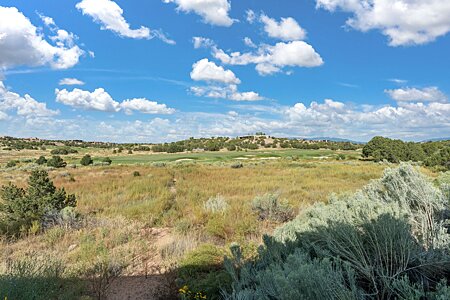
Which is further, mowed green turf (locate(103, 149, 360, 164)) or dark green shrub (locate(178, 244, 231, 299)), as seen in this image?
mowed green turf (locate(103, 149, 360, 164))

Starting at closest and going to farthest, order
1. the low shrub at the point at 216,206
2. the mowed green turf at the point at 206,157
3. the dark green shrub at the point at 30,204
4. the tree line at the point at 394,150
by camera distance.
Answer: the dark green shrub at the point at 30,204 < the low shrub at the point at 216,206 < the tree line at the point at 394,150 < the mowed green turf at the point at 206,157

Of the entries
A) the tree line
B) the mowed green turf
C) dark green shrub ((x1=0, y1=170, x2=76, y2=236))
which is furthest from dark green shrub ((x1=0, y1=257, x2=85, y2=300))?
the mowed green turf

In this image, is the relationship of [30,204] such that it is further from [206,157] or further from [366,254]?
[206,157]

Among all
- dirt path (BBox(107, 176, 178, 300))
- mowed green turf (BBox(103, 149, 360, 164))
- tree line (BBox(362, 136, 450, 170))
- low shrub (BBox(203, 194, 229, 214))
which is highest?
tree line (BBox(362, 136, 450, 170))

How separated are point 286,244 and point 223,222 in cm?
352

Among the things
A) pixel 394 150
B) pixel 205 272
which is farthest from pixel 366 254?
pixel 394 150

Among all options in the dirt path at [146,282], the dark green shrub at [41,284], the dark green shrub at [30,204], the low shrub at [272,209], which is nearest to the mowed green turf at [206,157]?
the dark green shrub at [30,204]

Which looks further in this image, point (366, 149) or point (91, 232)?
point (366, 149)

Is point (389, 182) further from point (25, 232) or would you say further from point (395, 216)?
point (25, 232)

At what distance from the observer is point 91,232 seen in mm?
7801

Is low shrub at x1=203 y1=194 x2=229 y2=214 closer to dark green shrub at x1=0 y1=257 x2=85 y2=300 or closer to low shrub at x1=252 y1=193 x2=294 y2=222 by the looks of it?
low shrub at x1=252 y1=193 x2=294 y2=222

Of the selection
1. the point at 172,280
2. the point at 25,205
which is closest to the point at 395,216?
the point at 172,280

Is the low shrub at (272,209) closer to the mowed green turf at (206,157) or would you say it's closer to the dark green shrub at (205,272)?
the dark green shrub at (205,272)

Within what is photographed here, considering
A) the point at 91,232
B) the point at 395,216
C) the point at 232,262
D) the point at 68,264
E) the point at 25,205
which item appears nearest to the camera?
the point at 395,216
